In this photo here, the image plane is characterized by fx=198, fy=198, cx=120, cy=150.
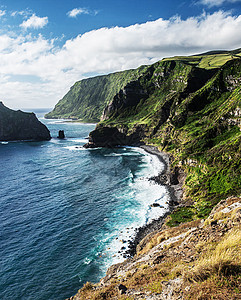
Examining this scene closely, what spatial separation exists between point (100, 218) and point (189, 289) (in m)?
51.0

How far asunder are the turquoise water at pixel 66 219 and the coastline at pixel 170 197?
2.23 metres

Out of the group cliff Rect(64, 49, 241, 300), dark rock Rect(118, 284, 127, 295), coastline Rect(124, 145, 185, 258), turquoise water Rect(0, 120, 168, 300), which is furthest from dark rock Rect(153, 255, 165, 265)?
turquoise water Rect(0, 120, 168, 300)

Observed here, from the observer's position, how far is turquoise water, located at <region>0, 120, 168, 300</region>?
39.0 m

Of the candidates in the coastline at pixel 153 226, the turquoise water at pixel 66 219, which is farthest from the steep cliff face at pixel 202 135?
the turquoise water at pixel 66 219

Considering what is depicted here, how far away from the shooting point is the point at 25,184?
85250mm

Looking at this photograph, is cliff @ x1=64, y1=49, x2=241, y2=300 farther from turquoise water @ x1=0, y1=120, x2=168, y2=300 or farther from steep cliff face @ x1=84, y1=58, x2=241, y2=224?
turquoise water @ x1=0, y1=120, x2=168, y2=300

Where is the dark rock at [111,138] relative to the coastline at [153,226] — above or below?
above

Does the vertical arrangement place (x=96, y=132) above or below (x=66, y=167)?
above

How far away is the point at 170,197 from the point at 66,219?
118 ft

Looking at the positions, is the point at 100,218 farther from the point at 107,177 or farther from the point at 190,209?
the point at 107,177

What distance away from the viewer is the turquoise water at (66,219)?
39.0m

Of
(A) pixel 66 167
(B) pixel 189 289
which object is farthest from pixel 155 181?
(B) pixel 189 289

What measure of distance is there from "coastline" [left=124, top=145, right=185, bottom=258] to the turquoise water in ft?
7.31

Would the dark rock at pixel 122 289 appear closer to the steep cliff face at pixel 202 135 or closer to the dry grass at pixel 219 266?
the dry grass at pixel 219 266
